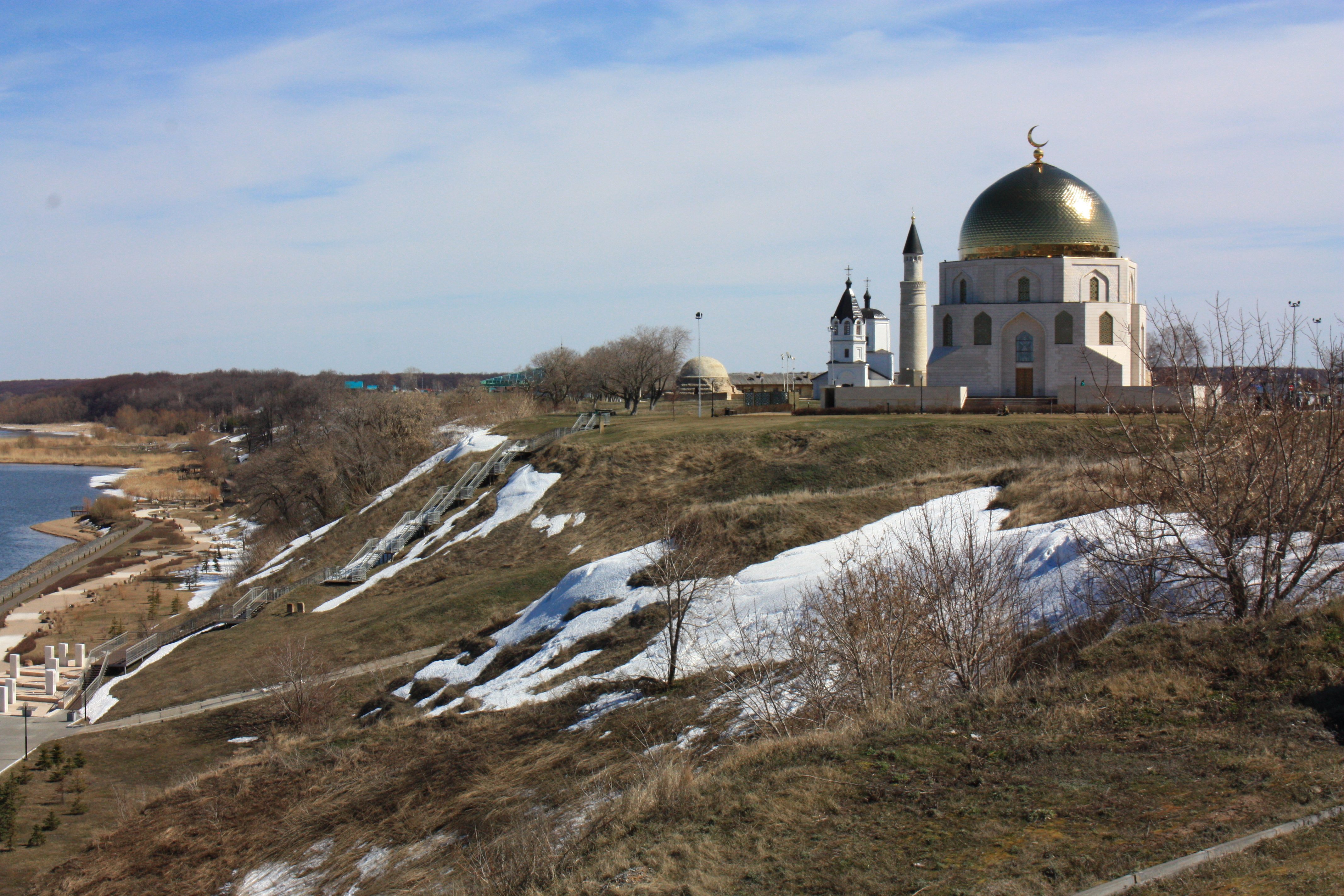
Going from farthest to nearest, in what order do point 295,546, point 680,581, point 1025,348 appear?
point 1025,348 → point 295,546 → point 680,581

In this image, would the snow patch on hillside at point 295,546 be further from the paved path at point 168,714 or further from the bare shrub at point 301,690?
the bare shrub at point 301,690

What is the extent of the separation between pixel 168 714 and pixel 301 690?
6.53m

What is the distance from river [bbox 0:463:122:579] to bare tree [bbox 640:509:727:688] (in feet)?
202

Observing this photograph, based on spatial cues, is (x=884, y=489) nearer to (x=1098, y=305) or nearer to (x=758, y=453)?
(x=758, y=453)

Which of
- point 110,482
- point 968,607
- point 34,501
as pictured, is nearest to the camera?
point 968,607

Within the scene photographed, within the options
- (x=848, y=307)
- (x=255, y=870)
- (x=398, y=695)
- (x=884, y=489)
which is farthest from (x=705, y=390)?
(x=255, y=870)

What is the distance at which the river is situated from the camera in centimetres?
7812

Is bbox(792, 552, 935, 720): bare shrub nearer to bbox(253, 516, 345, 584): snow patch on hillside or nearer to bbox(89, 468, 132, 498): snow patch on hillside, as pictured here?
bbox(253, 516, 345, 584): snow patch on hillside

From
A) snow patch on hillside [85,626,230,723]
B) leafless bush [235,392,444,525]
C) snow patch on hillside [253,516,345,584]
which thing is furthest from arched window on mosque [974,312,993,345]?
snow patch on hillside [85,626,230,723]

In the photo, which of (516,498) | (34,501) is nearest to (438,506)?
(516,498)

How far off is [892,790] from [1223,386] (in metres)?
7.94

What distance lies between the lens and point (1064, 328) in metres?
55.2

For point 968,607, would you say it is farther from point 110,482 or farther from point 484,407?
point 110,482

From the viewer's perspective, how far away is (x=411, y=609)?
33.2m
